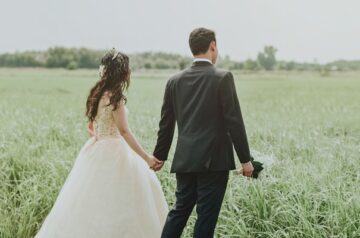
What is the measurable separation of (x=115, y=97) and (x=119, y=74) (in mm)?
192

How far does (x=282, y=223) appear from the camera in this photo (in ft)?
15.8

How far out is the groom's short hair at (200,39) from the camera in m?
3.88

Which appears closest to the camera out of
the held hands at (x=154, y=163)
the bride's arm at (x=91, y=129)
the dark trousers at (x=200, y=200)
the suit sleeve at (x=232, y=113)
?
the suit sleeve at (x=232, y=113)

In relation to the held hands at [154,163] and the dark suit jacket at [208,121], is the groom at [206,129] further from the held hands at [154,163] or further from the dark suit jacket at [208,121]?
the held hands at [154,163]

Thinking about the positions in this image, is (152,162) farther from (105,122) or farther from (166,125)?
(105,122)

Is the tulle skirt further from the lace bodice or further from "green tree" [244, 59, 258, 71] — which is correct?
"green tree" [244, 59, 258, 71]

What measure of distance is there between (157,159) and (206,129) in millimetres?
689

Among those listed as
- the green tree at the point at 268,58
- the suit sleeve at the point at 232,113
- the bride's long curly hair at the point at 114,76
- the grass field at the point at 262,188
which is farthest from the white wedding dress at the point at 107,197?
the green tree at the point at 268,58

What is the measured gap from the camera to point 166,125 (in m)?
4.23

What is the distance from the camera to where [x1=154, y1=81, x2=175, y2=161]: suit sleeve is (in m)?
4.18

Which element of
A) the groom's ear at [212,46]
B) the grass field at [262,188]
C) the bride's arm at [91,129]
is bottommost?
the grass field at [262,188]

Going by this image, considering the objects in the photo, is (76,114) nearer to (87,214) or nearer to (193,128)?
(87,214)

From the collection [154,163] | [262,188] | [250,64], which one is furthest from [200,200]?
[250,64]

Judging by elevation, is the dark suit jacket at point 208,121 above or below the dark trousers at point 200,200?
above
